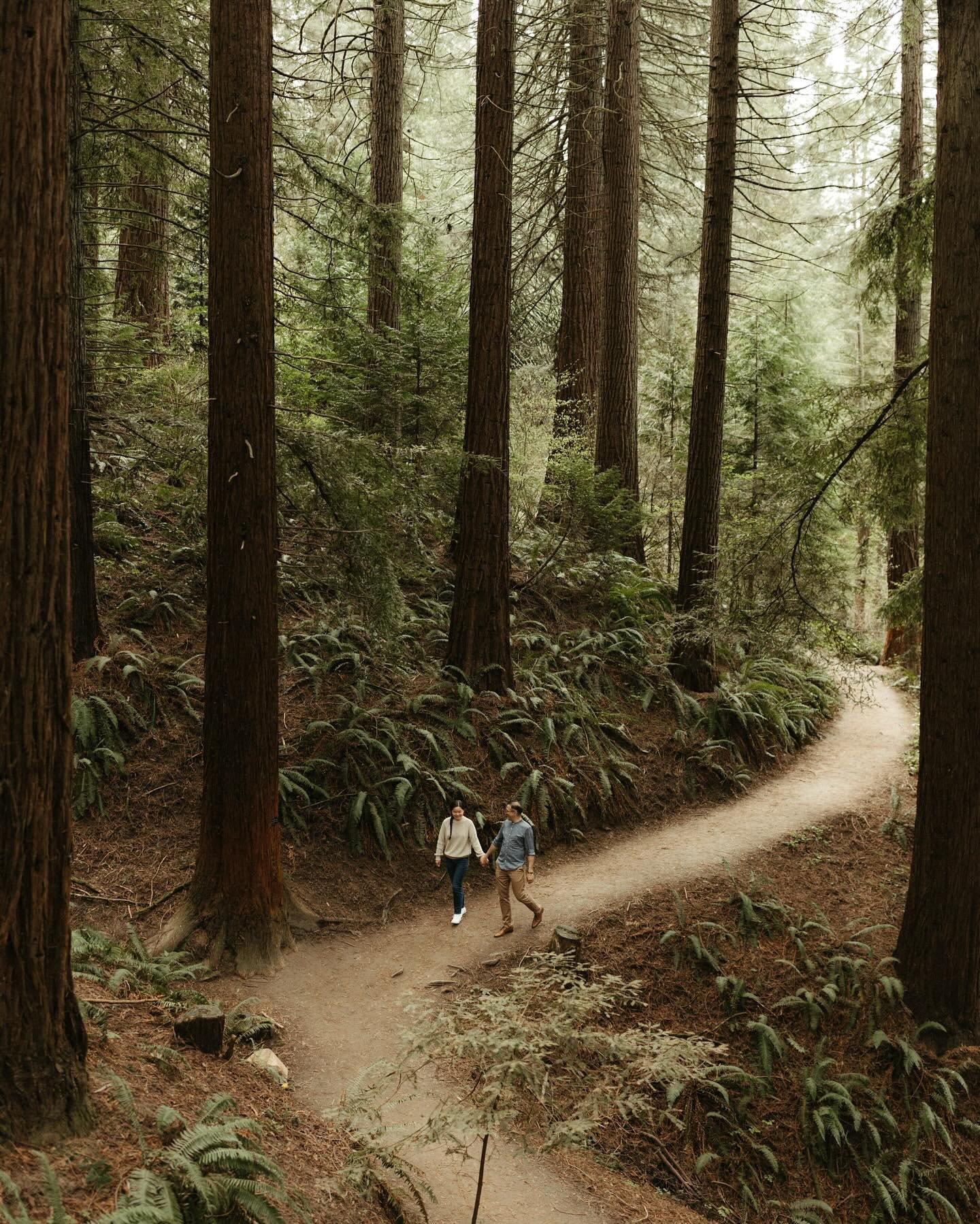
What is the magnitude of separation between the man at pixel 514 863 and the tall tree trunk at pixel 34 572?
5270mm

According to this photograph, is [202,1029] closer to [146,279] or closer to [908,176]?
[146,279]

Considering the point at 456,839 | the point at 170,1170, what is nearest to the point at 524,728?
the point at 456,839

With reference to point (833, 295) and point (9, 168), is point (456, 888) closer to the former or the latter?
point (9, 168)

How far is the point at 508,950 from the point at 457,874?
0.90 m

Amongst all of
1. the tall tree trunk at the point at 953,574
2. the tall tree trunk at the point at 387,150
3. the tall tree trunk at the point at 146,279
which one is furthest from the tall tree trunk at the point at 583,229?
the tall tree trunk at the point at 953,574

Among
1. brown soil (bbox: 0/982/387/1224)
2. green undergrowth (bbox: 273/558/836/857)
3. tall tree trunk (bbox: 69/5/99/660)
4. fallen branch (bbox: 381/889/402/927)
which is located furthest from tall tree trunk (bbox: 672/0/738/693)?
brown soil (bbox: 0/982/387/1224)

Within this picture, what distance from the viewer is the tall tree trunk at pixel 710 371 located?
12109mm

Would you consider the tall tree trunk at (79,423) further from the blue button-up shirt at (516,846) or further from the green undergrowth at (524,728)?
the blue button-up shirt at (516,846)

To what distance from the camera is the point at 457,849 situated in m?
8.86

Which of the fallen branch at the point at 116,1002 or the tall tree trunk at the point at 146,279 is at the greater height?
the tall tree trunk at the point at 146,279

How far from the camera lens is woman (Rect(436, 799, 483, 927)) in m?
8.85

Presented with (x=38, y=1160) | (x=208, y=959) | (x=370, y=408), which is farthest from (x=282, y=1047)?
(x=370, y=408)

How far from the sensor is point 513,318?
18.3m

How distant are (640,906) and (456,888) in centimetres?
196
